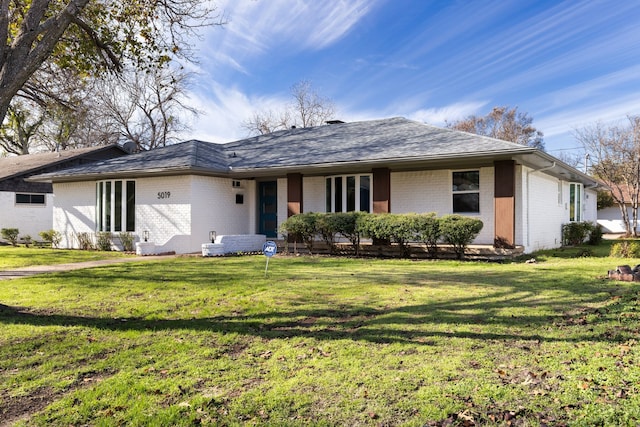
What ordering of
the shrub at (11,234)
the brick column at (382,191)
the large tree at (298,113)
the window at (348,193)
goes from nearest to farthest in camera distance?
the brick column at (382,191) → the window at (348,193) → the shrub at (11,234) → the large tree at (298,113)

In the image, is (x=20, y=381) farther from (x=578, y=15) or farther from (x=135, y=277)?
(x=578, y=15)

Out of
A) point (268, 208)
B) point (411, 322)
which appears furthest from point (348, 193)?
point (411, 322)

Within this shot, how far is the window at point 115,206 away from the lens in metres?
16.8

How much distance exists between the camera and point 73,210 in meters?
18.2

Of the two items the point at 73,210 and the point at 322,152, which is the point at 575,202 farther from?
the point at 73,210

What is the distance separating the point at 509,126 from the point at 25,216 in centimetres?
4121

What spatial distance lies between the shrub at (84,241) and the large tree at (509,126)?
118 ft

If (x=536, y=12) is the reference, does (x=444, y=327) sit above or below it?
below

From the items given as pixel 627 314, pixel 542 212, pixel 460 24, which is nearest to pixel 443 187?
pixel 542 212

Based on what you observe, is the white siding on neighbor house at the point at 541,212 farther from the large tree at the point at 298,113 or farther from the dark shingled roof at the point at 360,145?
the large tree at the point at 298,113

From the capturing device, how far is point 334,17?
15.2 metres

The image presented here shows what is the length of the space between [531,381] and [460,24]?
1592 centimetres

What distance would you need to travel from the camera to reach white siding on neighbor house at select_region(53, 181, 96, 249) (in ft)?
58.1

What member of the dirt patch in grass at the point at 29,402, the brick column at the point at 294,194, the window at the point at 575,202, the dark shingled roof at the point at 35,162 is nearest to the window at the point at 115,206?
the brick column at the point at 294,194
